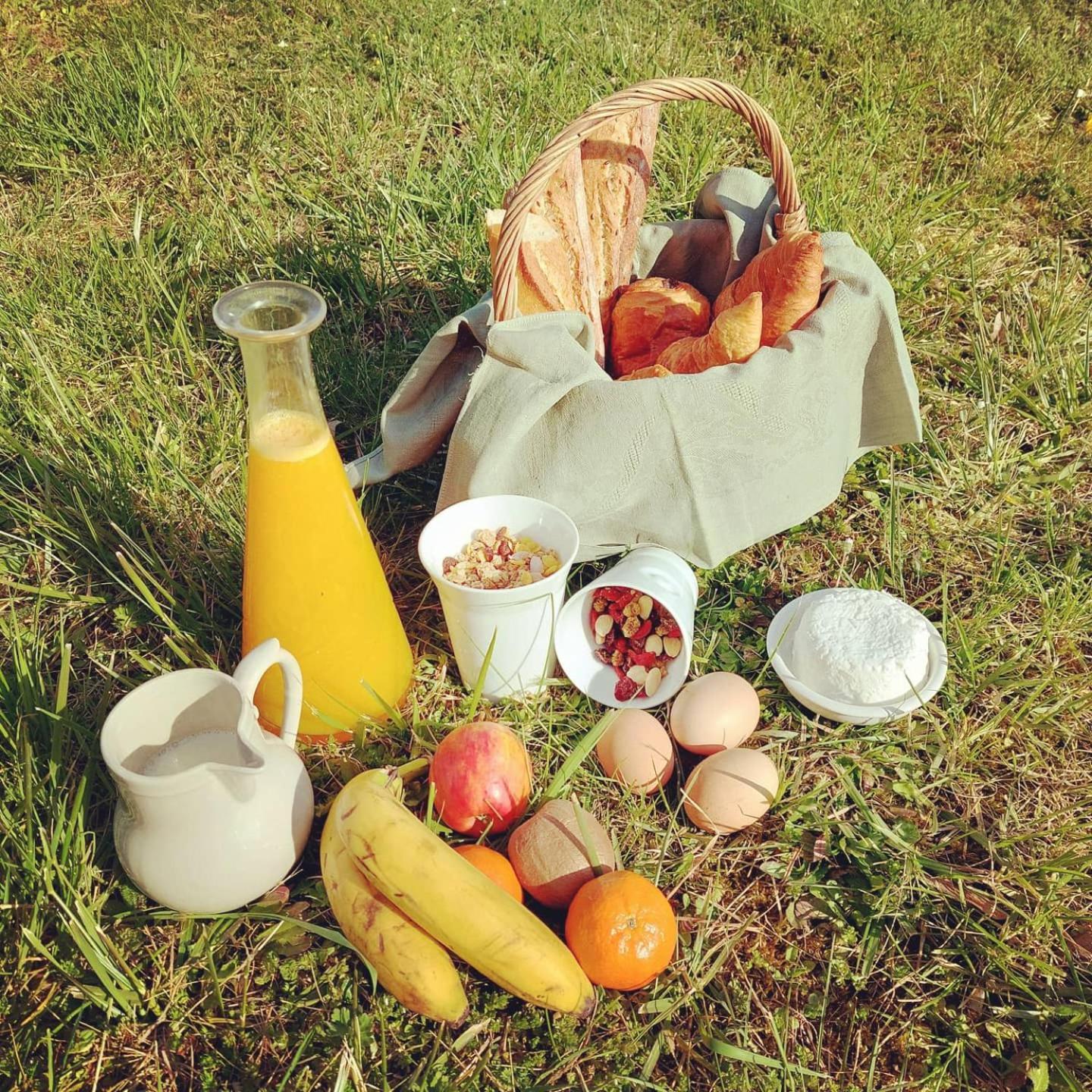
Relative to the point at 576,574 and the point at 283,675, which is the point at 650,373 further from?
the point at 283,675

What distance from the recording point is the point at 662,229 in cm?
226

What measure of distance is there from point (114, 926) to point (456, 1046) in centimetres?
54

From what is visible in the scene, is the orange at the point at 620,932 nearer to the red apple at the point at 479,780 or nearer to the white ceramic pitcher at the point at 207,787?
the red apple at the point at 479,780

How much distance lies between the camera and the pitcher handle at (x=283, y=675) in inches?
50.3

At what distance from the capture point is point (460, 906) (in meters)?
1.17

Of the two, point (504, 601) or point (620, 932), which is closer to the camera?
point (620, 932)

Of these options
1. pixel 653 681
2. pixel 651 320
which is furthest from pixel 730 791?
pixel 651 320

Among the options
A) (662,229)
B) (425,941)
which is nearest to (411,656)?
(425,941)

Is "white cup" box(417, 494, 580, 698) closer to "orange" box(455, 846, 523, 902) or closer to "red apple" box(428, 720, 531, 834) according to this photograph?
"red apple" box(428, 720, 531, 834)

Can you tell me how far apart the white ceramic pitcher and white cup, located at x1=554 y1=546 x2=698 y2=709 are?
51 cm

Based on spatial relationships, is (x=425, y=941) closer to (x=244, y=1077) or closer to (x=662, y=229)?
(x=244, y=1077)

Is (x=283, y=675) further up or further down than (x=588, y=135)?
further down

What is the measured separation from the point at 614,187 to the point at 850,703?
121 centimetres

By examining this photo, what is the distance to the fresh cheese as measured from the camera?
161 cm
